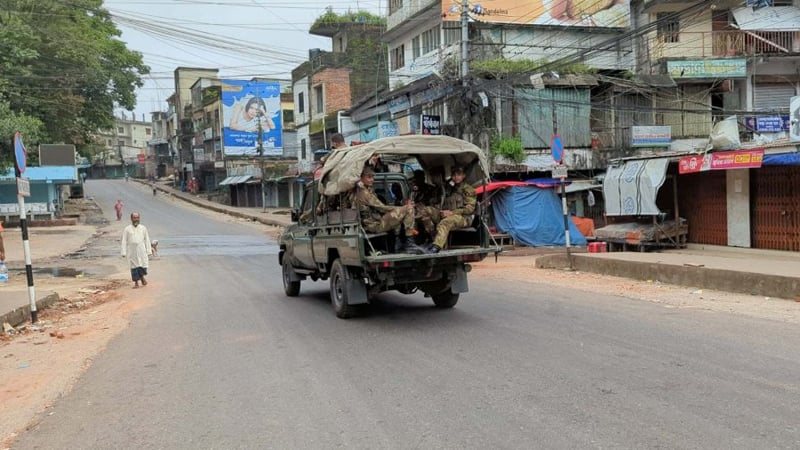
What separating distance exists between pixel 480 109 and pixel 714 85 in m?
10.7

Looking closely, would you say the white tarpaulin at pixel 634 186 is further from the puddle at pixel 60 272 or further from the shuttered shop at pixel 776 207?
the puddle at pixel 60 272

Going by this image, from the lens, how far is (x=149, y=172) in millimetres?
105188

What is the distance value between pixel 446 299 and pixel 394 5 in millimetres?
24537

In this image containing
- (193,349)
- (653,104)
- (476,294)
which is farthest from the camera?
(653,104)

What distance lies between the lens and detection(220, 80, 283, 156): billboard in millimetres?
Result: 53906

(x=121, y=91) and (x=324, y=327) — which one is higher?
(x=121, y=91)

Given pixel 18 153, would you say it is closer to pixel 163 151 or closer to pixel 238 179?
pixel 238 179

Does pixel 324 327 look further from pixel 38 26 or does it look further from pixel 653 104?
pixel 38 26

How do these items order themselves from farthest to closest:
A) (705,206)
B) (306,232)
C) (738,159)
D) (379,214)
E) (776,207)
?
(705,206) → (776,207) → (738,159) → (306,232) → (379,214)

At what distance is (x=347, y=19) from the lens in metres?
42.6

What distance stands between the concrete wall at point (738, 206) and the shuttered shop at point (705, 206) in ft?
0.75

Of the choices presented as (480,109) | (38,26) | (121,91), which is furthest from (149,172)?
(480,109)

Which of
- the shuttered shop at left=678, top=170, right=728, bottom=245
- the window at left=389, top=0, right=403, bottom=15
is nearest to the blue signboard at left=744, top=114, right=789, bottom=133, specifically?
the shuttered shop at left=678, top=170, right=728, bottom=245

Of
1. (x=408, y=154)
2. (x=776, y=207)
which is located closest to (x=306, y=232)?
(x=408, y=154)
